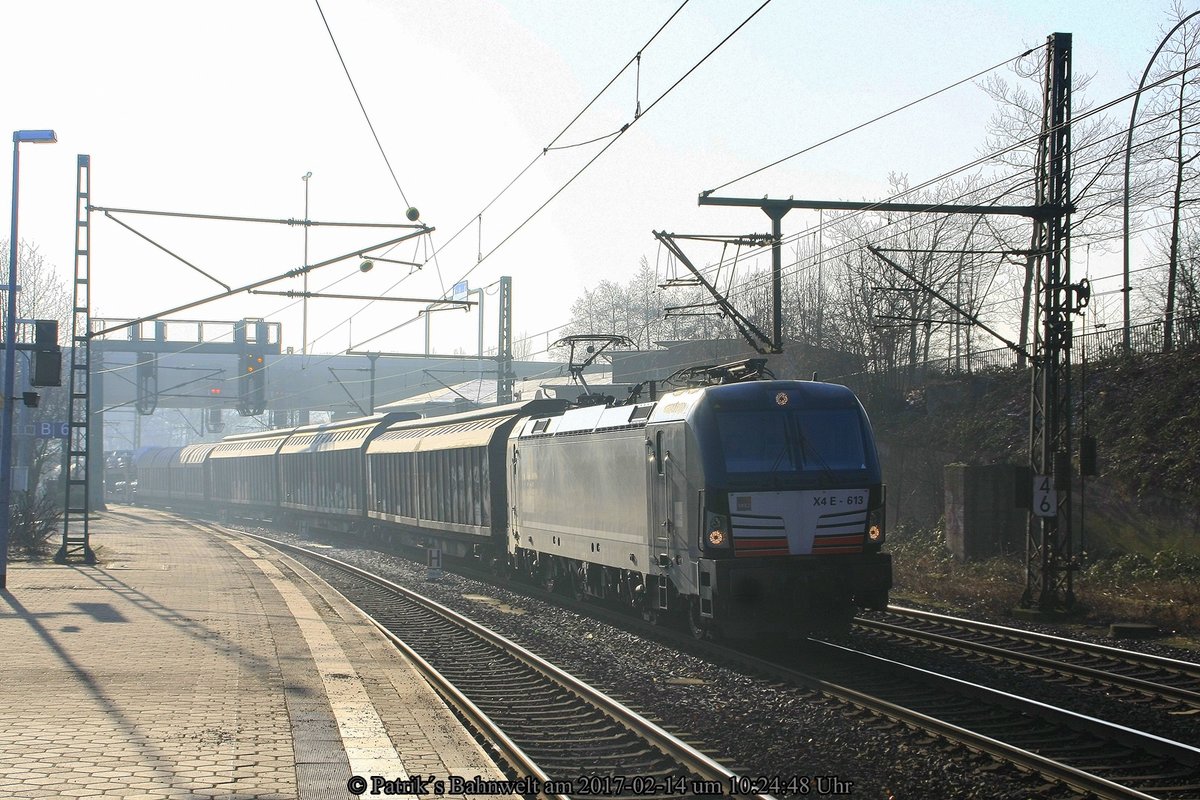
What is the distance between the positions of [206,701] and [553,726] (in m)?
2.83

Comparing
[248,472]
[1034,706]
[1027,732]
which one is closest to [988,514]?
[1034,706]

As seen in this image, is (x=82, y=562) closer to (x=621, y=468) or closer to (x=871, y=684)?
(x=621, y=468)

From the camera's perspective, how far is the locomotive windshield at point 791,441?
13133mm

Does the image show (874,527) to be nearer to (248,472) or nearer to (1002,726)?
(1002,726)

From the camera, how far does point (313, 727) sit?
29.1 ft

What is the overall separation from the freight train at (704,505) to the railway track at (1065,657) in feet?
4.50

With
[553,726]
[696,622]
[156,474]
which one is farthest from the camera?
[156,474]

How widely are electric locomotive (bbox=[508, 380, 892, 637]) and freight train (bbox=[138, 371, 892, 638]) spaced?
2 centimetres

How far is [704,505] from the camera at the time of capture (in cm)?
1286

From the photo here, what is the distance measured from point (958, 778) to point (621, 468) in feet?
27.8

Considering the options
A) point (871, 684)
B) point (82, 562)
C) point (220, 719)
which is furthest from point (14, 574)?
point (871, 684)

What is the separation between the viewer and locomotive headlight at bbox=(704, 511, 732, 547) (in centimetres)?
1274

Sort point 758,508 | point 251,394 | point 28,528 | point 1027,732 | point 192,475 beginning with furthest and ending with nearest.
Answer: point 192,475 < point 251,394 < point 28,528 < point 758,508 < point 1027,732

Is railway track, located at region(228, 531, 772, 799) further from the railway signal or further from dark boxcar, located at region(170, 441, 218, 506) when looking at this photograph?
dark boxcar, located at region(170, 441, 218, 506)
